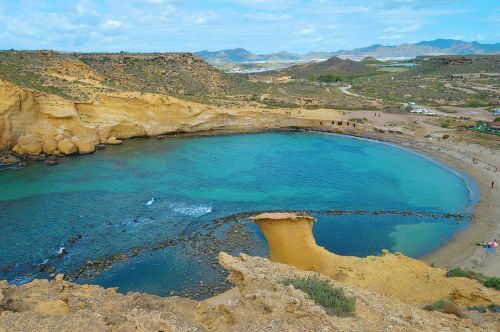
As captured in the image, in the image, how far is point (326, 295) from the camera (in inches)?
Result: 428

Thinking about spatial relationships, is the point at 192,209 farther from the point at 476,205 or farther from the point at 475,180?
the point at 475,180

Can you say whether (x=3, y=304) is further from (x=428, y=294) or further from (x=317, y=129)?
(x=317, y=129)

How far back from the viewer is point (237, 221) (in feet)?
98.6

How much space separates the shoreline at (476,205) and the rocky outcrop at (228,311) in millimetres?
12731

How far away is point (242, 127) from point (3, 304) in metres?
49.0

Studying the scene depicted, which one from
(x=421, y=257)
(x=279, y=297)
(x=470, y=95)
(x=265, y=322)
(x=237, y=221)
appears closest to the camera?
(x=265, y=322)

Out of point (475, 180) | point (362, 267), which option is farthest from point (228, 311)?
point (475, 180)

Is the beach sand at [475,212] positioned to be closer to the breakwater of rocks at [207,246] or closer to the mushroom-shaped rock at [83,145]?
the breakwater of rocks at [207,246]

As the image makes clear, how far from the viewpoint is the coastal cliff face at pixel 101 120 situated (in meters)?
43.4

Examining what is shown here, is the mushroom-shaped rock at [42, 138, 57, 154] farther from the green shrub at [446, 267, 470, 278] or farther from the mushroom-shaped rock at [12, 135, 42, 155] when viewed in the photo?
the green shrub at [446, 267, 470, 278]

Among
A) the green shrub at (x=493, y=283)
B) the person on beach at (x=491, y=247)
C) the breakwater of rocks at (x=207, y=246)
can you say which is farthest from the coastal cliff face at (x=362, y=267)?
the person on beach at (x=491, y=247)

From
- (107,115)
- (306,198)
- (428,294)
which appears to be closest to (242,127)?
(107,115)

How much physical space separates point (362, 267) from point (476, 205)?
63.9 feet

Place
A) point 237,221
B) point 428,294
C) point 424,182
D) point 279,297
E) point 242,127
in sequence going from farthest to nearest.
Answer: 1. point 242,127
2. point 424,182
3. point 237,221
4. point 428,294
5. point 279,297
